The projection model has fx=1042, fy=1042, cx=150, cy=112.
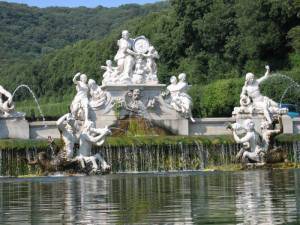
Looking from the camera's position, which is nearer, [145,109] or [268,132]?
[268,132]

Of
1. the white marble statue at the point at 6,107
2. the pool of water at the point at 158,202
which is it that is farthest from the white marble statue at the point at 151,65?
the pool of water at the point at 158,202

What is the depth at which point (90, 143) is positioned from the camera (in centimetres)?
3356

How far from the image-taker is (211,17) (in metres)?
73.4

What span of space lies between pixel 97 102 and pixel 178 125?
3268mm

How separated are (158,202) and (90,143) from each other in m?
14.8

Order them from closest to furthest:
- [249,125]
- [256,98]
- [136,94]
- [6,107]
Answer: [249,125], [6,107], [256,98], [136,94]

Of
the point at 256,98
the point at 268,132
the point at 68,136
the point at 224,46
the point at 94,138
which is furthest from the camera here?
the point at 224,46

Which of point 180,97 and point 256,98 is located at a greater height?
point 180,97

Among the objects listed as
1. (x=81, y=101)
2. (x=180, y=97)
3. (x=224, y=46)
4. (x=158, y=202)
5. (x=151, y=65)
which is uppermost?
(x=224, y=46)

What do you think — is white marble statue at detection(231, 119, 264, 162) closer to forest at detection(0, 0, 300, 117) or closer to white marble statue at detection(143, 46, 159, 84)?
white marble statue at detection(143, 46, 159, 84)

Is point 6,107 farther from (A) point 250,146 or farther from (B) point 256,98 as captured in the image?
(B) point 256,98

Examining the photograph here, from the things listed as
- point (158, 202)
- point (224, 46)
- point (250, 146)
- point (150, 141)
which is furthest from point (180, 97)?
point (224, 46)

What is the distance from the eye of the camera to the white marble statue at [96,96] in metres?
39.7

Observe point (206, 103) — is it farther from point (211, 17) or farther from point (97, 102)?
point (97, 102)
